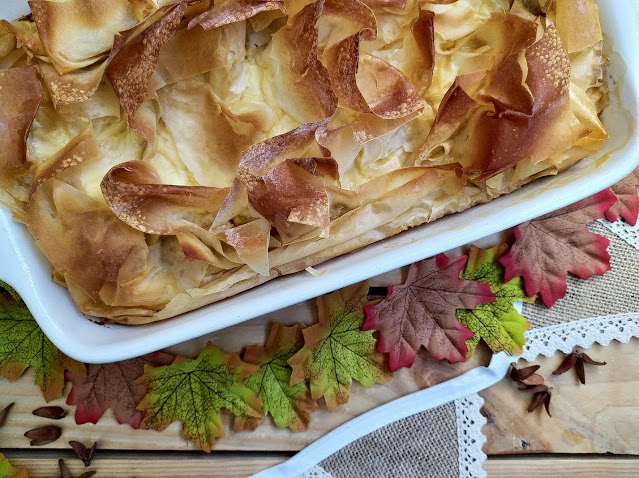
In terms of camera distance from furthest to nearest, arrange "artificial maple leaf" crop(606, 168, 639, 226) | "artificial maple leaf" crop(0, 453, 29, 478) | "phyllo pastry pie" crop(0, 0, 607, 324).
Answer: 1. "artificial maple leaf" crop(606, 168, 639, 226)
2. "artificial maple leaf" crop(0, 453, 29, 478)
3. "phyllo pastry pie" crop(0, 0, 607, 324)

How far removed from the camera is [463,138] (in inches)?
40.8

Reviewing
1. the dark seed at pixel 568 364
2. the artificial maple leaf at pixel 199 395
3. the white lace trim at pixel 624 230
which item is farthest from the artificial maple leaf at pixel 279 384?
the white lace trim at pixel 624 230

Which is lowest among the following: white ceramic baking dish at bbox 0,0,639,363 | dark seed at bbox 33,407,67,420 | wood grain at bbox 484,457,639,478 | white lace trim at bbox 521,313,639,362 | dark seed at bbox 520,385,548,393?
wood grain at bbox 484,457,639,478

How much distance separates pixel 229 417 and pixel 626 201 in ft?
3.13

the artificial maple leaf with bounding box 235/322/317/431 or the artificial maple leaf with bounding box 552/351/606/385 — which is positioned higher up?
the artificial maple leaf with bounding box 235/322/317/431

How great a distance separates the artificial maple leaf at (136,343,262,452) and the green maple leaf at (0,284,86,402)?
0.51ft

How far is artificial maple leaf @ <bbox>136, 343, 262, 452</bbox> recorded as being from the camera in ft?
3.78

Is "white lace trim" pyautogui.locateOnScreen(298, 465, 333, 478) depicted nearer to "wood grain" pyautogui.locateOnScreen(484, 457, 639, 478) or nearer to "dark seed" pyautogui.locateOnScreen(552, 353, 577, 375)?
"wood grain" pyautogui.locateOnScreen(484, 457, 639, 478)

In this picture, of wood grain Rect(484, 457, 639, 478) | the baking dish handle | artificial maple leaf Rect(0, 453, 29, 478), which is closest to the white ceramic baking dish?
the baking dish handle

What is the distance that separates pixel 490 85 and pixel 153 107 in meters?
0.58

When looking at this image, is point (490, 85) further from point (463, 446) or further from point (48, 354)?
point (48, 354)

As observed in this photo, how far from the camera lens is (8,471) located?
3.69 feet

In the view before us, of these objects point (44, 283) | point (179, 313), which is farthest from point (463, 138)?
point (44, 283)

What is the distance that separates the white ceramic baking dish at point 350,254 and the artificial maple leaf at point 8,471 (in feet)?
1.23
